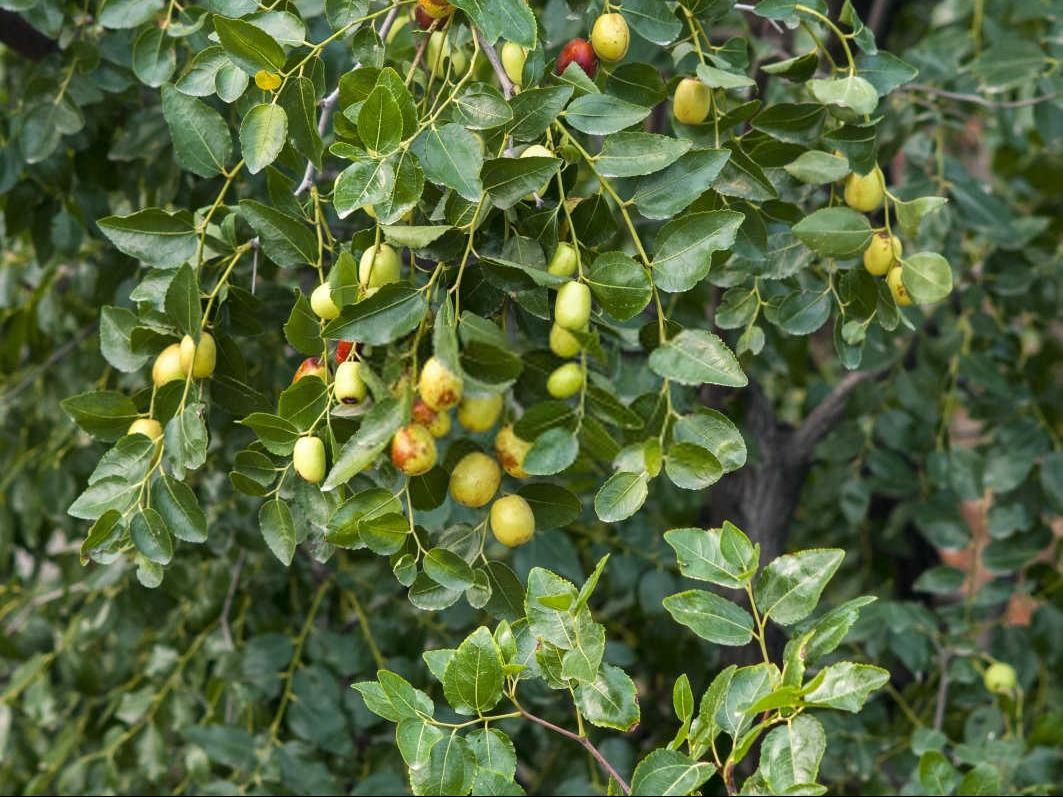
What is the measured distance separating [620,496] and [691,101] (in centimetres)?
32

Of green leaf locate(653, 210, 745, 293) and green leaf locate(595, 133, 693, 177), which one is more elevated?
green leaf locate(595, 133, 693, 177)

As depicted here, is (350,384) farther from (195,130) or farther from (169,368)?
(195,130)

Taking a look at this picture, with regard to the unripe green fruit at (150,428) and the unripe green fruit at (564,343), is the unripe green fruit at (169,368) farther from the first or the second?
the unripe green fruit at (564,343)

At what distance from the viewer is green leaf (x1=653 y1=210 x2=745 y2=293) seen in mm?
753

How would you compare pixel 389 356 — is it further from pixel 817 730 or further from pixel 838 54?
pixel 838 54

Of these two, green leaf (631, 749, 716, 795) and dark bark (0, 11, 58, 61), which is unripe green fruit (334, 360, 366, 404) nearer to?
green leaf (631, 749, 716, 795)

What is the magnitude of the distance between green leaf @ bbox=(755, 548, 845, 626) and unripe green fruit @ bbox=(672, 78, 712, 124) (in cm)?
33

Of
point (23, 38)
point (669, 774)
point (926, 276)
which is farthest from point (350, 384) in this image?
point (23, 38)

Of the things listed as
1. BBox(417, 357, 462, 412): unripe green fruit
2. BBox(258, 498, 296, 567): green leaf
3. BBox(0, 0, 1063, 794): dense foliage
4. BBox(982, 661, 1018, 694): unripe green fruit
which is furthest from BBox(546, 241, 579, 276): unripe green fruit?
BBox(982, 661, 1018, 694): unripe green fruit

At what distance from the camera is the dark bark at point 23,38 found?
1.32m

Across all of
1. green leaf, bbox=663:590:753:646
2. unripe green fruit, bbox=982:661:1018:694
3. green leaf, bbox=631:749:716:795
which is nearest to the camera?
green leaf, bbox=631:749:716:795

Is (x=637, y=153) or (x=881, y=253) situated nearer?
(x=637, y=153)

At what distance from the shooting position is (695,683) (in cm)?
164

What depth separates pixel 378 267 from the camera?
0.76 metres
